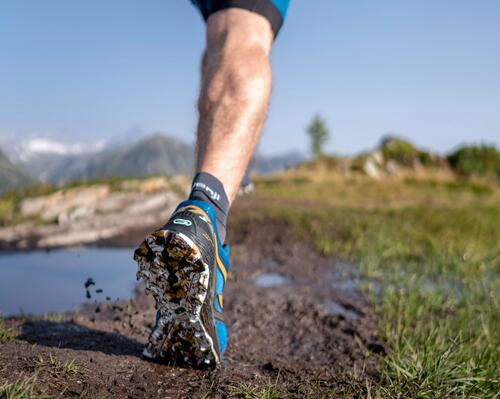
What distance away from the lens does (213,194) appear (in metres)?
1.57

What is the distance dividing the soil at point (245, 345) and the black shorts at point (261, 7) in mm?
1232

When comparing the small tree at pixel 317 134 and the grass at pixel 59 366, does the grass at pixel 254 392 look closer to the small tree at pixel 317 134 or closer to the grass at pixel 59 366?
the grass at pixel 59 366

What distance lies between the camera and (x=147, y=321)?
86.3 inches

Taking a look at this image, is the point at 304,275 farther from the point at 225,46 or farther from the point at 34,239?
the point at 34,239

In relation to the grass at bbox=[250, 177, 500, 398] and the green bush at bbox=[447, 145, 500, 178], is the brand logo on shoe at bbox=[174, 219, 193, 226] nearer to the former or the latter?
the grass at bbox=[250, 177, 500, 398]

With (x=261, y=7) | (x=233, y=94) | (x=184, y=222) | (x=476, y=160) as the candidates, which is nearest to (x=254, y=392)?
(x=184, y=222)

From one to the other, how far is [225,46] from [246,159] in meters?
0.42

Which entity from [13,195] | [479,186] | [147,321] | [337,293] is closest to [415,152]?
[479,186]

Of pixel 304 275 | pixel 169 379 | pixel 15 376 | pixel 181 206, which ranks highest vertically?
pixel 181 206

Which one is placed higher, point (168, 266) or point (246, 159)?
point (246, 159)

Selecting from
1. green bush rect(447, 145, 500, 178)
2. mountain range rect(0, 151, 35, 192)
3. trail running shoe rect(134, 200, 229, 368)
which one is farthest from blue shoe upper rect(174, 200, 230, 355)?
green bush rect(447, 145, 500, 178)

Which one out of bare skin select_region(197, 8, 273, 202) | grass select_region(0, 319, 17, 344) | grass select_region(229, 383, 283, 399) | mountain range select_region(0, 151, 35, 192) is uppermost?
bare skin select_region(197, 8, 273, 202)

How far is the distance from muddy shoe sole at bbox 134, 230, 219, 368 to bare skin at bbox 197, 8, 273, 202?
0.35 metres

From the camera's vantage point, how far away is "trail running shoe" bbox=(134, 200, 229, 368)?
1.35 metres
